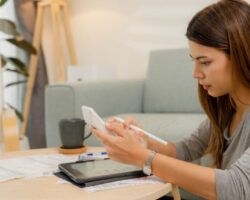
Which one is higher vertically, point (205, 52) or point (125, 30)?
point (125, 30)

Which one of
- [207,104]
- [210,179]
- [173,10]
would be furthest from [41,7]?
[210,179]

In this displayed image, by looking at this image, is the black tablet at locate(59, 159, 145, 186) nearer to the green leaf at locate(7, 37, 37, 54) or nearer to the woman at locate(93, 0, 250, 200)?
the woman at locate(93, 0, 250, 200)

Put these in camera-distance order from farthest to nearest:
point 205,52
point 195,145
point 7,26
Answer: point 7,26, point 195,145, point 205,52

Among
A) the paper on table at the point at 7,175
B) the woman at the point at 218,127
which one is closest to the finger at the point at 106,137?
the woman at the point at 218,127

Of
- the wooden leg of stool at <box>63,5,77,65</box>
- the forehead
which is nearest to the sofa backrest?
the wooden leg of stool at <box>63,5,77,65</box>

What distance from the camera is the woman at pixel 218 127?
80cm

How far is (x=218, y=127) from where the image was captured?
1051 millimetres

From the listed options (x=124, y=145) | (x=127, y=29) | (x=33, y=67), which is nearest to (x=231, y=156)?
(x=124, y=145)

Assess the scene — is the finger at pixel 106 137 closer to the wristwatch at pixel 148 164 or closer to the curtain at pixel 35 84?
the wristwatch at pixel 148 164

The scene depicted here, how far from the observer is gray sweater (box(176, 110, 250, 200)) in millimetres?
793

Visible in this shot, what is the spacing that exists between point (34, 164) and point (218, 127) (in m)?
0.52

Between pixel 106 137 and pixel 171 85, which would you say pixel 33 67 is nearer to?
pixel 171 85

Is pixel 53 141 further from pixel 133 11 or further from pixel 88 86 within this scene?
pixel 133 11

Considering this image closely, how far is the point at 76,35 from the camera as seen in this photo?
307cm
